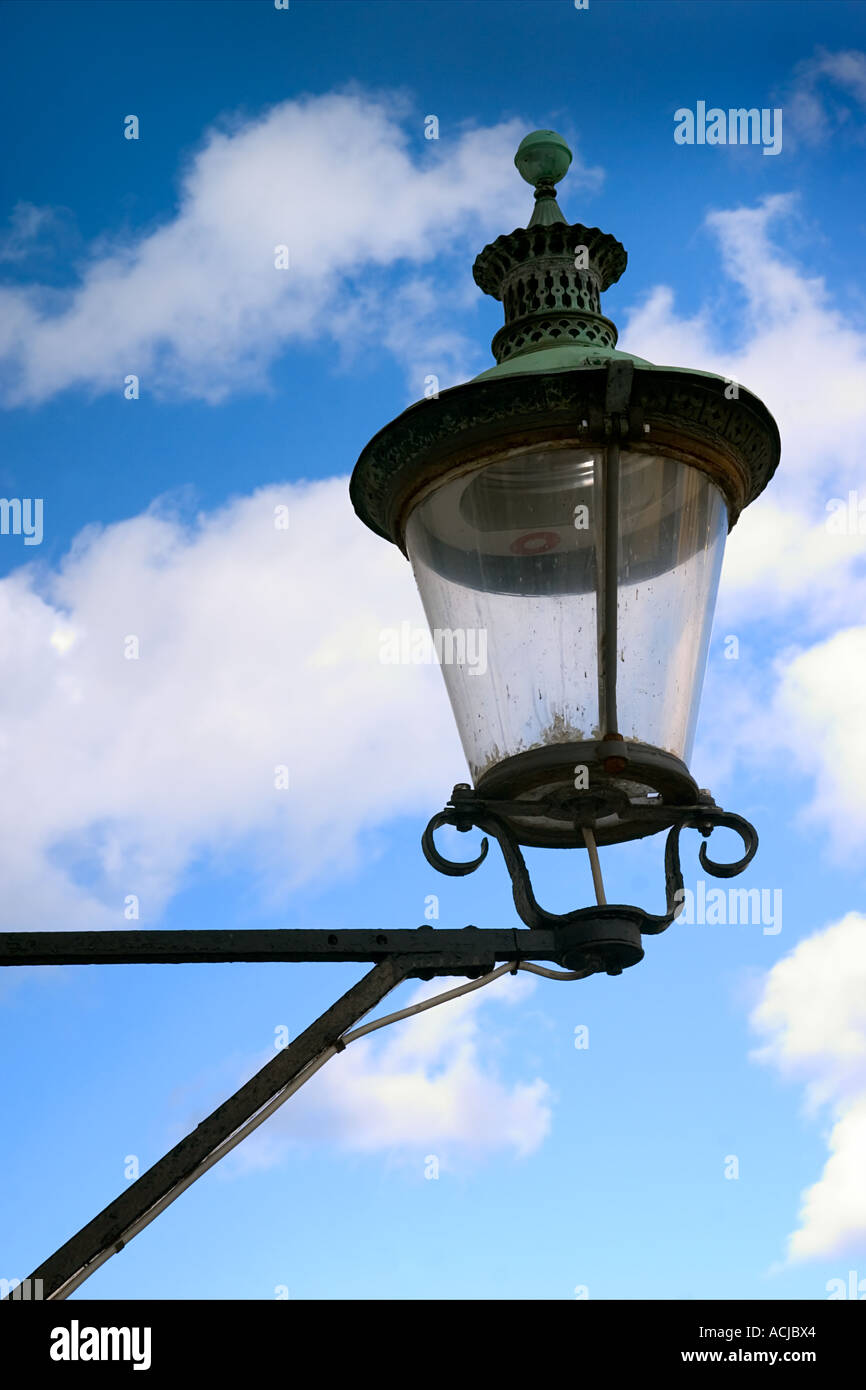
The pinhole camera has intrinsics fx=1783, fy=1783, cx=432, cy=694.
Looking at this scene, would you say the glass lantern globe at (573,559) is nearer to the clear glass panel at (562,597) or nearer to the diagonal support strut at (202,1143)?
the clear glass panel at (562,597)

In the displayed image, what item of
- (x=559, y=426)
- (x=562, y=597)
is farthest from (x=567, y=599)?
(x=559, y=426)

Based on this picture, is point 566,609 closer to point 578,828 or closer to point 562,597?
point 562,597

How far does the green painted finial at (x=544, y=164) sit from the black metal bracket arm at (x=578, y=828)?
1873 millimetres

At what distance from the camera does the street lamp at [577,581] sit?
4414 mm

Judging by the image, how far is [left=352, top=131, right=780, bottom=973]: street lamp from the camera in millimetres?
4414

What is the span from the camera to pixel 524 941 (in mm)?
4250

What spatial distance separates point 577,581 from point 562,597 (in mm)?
56

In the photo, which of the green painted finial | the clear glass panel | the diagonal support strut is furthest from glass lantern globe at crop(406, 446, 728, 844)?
the green painted finial

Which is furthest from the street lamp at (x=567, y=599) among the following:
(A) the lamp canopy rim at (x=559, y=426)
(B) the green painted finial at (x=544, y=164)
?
(B) the green painted finial at (x=544, y=164)

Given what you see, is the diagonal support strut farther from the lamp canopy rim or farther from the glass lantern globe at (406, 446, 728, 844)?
the lamp canopy rim

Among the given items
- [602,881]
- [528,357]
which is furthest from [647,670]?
[528,357]

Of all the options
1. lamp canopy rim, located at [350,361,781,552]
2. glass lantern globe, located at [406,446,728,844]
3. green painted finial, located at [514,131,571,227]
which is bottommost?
glass lantern globe, located at [406,446,728,844]
